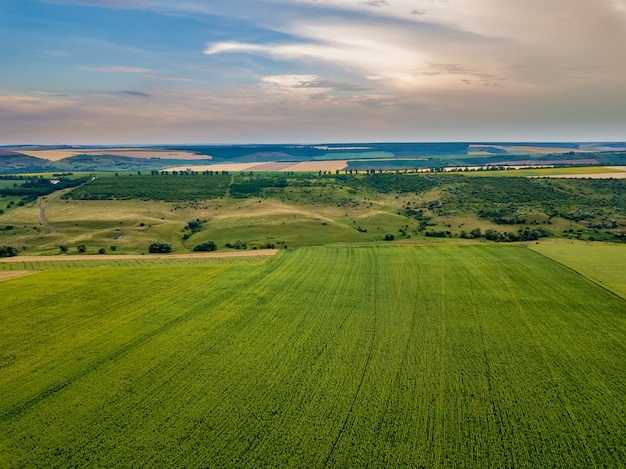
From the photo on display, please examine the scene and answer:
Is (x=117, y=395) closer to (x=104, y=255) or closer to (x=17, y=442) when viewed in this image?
(x=17, y=442)

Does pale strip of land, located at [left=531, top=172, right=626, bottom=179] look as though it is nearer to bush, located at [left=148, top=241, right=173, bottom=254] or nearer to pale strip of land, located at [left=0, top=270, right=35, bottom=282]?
bush, located at [left=148, top=241, right=173, bottom=254]

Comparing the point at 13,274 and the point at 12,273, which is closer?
the point at 13,274

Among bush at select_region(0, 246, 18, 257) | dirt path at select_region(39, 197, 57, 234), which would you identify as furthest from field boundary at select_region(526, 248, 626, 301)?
dirt path at select_region(39, 197, 57, 234)

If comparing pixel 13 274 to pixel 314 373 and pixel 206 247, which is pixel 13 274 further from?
pixel 314 373

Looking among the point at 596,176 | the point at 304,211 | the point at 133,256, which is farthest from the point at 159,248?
the point at 596,176

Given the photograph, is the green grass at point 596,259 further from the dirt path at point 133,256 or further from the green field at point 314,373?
the dirt path at point 133,256

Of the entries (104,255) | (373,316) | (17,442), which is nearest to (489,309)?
(373,316)
